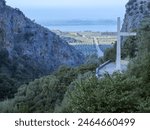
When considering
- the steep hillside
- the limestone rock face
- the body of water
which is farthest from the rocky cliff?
the limestone rock face

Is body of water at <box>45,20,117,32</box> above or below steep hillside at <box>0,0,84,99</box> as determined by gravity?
above

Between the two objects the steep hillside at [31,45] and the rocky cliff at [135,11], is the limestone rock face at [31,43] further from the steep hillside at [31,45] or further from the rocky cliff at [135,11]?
the rocky cliff at [135,11]

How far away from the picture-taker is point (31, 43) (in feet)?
215

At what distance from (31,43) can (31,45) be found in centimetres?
81

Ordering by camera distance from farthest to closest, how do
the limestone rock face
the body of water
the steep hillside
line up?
1. the limestone rock face
2. the steep hillside
3. the body of water

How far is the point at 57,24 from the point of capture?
3200 centimetres

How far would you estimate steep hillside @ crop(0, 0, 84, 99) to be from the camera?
5806 cm

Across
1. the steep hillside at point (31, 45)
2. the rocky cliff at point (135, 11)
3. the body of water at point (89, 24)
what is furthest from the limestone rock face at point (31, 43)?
the body of water at point (89, 24)

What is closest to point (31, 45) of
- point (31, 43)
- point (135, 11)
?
point (31, 43)

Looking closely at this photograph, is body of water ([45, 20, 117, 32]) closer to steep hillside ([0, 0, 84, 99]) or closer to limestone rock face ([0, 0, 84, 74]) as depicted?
steep hillside ([0, 0, 84, 99])

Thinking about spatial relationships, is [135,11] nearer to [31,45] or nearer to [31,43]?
[31,45]

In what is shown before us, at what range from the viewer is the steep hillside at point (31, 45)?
5806 cm

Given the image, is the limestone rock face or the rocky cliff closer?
the rocky cliff

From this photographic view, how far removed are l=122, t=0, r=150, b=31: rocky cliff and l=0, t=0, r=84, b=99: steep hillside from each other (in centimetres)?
1494
